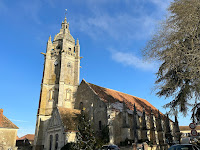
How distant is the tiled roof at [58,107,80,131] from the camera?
68.6 ft

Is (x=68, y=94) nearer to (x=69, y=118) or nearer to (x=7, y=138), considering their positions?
(x=69, y=118)

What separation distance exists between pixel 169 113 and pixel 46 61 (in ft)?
74.9

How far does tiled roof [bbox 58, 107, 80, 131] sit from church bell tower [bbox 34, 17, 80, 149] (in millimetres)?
3618

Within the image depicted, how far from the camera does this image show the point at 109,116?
2062 centimetres

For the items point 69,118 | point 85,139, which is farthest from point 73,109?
point 85,139

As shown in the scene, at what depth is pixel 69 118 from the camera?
72.8ft

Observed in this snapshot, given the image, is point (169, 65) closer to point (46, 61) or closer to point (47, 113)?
point (47, 113)

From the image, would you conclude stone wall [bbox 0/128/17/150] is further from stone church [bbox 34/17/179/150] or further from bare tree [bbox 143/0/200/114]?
bare tree [bbox 143/0/200/114]

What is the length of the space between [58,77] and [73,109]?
22.5 feet

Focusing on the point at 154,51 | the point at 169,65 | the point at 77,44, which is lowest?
the point at 169,65

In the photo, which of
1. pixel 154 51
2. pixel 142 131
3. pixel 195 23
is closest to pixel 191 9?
pixel 195 23

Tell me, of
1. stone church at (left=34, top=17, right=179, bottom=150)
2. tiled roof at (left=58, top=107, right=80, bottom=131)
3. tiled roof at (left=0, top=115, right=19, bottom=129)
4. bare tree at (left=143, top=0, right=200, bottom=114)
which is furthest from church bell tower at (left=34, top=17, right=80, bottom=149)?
bare tree at (left=143, top=0, right=200, bottom=114)

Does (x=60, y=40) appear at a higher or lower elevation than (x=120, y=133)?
higher

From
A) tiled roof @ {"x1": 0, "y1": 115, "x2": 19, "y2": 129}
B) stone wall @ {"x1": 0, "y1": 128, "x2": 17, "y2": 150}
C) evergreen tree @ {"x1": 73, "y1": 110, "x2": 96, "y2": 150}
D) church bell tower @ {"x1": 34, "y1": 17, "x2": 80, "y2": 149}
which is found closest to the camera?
evergreen tree @ {"x1": 73, "y1": 110, "x2": 96, "y2": 150}
